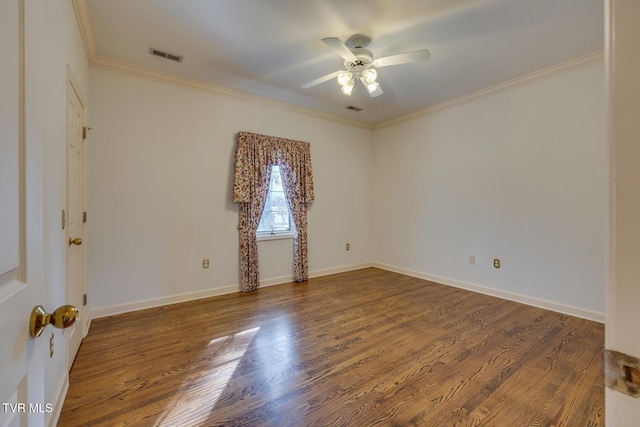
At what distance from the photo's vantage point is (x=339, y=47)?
2.32m

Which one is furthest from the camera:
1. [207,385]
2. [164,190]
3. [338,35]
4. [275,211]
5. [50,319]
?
[275,211]

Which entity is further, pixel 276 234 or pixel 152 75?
pixel 276 234

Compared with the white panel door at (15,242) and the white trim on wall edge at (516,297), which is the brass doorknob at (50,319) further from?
the white trim on wall edge at (516,297)

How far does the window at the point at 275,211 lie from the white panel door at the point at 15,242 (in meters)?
3.49

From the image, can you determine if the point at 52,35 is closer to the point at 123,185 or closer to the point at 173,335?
the point at 123,185

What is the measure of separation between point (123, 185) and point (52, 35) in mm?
1798

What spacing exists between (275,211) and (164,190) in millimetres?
1535

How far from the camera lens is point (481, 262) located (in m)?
3.75

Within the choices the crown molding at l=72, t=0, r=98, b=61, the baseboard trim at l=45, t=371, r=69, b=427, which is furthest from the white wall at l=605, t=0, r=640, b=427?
the crown molding at l=72, t=0, r=98, b=61

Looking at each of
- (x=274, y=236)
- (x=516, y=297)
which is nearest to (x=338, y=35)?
(x=274, y=236)

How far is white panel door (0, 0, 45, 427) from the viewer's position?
1.69 ft

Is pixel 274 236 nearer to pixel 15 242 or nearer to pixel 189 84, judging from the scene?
pixel 189 84

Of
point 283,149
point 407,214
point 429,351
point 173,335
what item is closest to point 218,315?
point 173,335

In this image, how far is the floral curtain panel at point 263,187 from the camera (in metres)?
3.77
